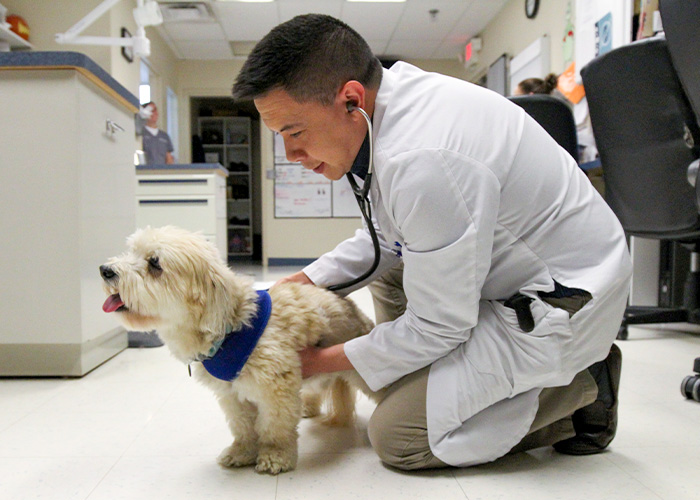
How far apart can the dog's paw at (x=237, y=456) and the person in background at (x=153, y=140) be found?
15.8ft

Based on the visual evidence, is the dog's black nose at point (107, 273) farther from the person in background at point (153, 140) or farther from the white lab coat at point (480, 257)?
the person in background at point (153, 140)

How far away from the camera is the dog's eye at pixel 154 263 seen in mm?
1119

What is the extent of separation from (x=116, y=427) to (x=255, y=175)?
8.99 meters

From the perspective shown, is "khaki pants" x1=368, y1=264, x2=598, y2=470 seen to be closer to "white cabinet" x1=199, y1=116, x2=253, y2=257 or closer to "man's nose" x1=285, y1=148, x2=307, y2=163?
"man's nose" x1=285, y1=148, x2=307, y2=163

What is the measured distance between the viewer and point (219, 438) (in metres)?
1.39

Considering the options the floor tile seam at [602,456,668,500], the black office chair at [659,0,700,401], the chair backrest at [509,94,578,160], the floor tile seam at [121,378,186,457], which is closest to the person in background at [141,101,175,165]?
the chair backrest at [509,94,578,160]

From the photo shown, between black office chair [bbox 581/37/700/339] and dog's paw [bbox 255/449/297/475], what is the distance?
1604mm

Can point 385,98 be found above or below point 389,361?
above

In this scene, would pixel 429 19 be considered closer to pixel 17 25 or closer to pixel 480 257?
pixel 17 25

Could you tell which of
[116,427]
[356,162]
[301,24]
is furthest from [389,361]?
[116,427]

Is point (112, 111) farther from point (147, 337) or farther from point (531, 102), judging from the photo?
point (531, 102)

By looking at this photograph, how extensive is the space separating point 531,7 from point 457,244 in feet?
16.4

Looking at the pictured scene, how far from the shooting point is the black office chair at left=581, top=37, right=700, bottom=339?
190 cm

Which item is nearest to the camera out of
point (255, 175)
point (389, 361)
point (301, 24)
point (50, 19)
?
point (301, 24)
